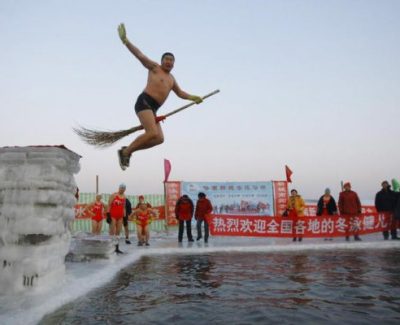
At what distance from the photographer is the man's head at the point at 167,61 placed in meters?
4.98

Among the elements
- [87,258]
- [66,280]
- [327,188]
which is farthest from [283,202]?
[66,280]

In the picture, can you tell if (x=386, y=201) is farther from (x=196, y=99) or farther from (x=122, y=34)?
(x=122, y=34)

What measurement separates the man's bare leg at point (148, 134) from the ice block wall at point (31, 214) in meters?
1.13

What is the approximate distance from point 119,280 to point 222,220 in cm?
701

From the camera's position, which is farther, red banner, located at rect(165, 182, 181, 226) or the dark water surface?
red banner, located at rect(165, 182, 181, 226)

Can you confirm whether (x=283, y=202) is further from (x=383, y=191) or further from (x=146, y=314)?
(x=146, y=314)

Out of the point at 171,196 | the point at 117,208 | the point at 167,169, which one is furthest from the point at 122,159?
the point at 171,196

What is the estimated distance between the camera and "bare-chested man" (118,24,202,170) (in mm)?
4711

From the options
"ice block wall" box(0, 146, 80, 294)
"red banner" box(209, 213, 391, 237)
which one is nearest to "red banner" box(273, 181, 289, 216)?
"red banner" box(209, 213, 391, 237)

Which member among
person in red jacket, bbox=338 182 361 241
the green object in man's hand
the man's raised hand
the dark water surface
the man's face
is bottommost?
the dark water surface

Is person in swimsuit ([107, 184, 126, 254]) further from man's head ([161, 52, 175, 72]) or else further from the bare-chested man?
man's head ([161, 52, 175, 72])

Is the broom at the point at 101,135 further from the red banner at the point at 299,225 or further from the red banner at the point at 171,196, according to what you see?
the red banner at the point at 171,196

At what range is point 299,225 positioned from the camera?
427 inches

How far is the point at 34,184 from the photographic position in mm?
3545
